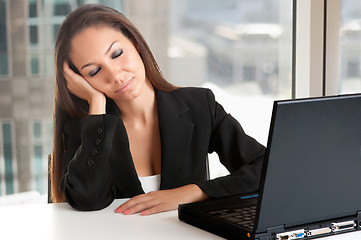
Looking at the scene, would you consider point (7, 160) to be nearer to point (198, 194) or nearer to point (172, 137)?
point (172, 137)

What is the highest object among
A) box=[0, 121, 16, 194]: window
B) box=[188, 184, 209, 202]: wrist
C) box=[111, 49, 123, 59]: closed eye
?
box=[111, 49, 123, 59]: closed eye

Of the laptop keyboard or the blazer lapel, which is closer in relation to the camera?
the laptop keyboard

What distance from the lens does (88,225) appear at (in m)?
→ 1.28

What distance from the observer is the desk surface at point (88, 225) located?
46.6 inches

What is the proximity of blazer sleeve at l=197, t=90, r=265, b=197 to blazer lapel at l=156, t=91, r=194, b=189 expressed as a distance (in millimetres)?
109

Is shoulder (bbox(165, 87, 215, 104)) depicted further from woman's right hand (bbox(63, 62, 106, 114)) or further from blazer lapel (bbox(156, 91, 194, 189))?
woman's right hand (bbox(63, 62, 106, 114))

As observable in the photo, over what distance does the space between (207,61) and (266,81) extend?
45 centimetres

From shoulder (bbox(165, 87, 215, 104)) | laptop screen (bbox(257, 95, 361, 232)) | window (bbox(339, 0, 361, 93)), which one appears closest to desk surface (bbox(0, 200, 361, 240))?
laptop screen (bbox(257, 95, 361, 232))

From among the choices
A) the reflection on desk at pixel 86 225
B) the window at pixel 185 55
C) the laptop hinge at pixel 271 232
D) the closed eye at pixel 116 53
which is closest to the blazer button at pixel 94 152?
the reflection on desk at pixel 86 225

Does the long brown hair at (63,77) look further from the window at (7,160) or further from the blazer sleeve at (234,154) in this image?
the window at (7,160)

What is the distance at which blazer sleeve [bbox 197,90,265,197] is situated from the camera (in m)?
1.63

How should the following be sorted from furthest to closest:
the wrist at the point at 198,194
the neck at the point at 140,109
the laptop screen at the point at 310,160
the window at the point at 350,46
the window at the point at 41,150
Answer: the window at the point at 350,46
the window at the point at 41,150
the neck at the point at 140,109
the wrist at the point at 198,194
the laptop screen at the point at 310,160

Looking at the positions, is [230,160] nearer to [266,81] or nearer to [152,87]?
[152,87]

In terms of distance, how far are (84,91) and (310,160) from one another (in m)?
1.07
